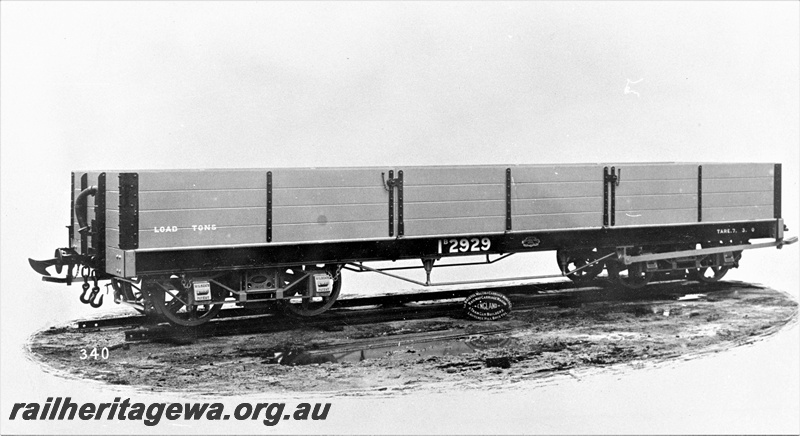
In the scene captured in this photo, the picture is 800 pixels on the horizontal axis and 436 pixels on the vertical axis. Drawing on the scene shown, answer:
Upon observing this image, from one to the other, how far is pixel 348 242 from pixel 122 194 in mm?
2902

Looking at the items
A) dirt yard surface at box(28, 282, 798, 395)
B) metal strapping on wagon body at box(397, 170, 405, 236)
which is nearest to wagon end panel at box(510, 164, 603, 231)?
dirt yard surface at box(28, 282, 798, 395)

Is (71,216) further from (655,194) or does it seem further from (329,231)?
(655,194)

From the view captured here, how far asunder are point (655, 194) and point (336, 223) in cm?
505

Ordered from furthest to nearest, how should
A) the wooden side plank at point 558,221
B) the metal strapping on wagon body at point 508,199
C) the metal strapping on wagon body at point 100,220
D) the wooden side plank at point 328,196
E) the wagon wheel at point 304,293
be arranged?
the wooden side plank at point 558,221 < the metal strapping on wagon body at point 508,199 < the wagon wheel at point 304,293 < the wooden side plank at point 328,196 < the metal strapping on wagon body at point 100,220

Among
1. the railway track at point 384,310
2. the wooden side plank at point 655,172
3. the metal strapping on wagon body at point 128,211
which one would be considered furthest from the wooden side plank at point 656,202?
the metal strapping on wagon body at point 128,211

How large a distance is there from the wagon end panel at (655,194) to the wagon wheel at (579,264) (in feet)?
3.29

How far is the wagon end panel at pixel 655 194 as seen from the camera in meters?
15.5

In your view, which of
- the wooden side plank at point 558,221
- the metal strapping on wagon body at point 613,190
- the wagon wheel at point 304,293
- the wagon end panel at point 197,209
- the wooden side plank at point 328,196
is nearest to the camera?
the wagon end panel at point 197,209

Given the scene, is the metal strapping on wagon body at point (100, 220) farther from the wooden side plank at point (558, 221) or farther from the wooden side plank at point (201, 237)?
the wooden side plank at point (558, 221)

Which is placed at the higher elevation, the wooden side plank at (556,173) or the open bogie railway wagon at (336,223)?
the wooden side plank at (556,173)

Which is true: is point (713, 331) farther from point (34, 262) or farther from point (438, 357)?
point (34, 262)

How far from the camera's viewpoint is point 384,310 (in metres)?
14.9

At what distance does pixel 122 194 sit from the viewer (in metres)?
12.3

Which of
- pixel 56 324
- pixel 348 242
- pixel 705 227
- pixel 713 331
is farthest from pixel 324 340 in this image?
pixel 705 227
